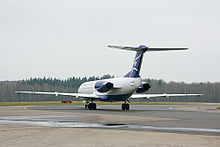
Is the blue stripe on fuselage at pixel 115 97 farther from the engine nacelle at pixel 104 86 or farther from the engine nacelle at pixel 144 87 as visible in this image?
the engine nacelle at pixel 144 87

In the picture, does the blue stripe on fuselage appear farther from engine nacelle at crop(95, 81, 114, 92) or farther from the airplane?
engine nacelle at crop(95, 81, 114, 92)

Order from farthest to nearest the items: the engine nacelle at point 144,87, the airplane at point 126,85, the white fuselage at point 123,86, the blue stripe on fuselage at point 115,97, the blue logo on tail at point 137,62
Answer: the blue stripe on fuselage at point 115,97, the engine nacelle at point 144,87, the white fuselage at point 123,86, the blue logo on tail at point 137,62, the airplane at point 126,85

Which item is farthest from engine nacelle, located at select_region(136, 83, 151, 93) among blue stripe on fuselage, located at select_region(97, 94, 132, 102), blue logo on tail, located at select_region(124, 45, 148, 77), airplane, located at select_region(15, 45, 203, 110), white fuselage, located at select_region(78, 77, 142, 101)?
blue stripe on fuselage, located at select_region(97, 94, 132, 102)

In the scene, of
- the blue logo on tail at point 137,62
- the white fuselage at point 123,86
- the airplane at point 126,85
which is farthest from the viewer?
the white fuselage at point 123,86

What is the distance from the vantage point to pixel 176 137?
1394cm

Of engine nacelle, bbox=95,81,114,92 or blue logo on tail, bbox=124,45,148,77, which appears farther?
engine nacelle, bbox=95,81,114,92

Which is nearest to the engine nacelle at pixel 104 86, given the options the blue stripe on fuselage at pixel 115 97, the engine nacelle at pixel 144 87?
the blue stripe on fuselage at pixel 115 97

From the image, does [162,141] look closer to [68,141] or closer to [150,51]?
[68,141]

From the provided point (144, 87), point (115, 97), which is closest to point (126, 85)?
point (144, 87)

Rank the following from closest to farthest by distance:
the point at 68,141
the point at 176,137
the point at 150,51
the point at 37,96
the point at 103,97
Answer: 1. the point at 68,141
2. the point at 176,137
3. the point at 150,51
4. the point at 103,97
5. the point at 37,96

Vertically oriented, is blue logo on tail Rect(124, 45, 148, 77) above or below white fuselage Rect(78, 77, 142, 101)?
above

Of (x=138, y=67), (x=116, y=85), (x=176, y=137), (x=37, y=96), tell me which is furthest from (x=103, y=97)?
(x=37, y=96)

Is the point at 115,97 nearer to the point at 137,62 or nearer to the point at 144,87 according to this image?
the point at 144,87

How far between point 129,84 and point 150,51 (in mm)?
4544
